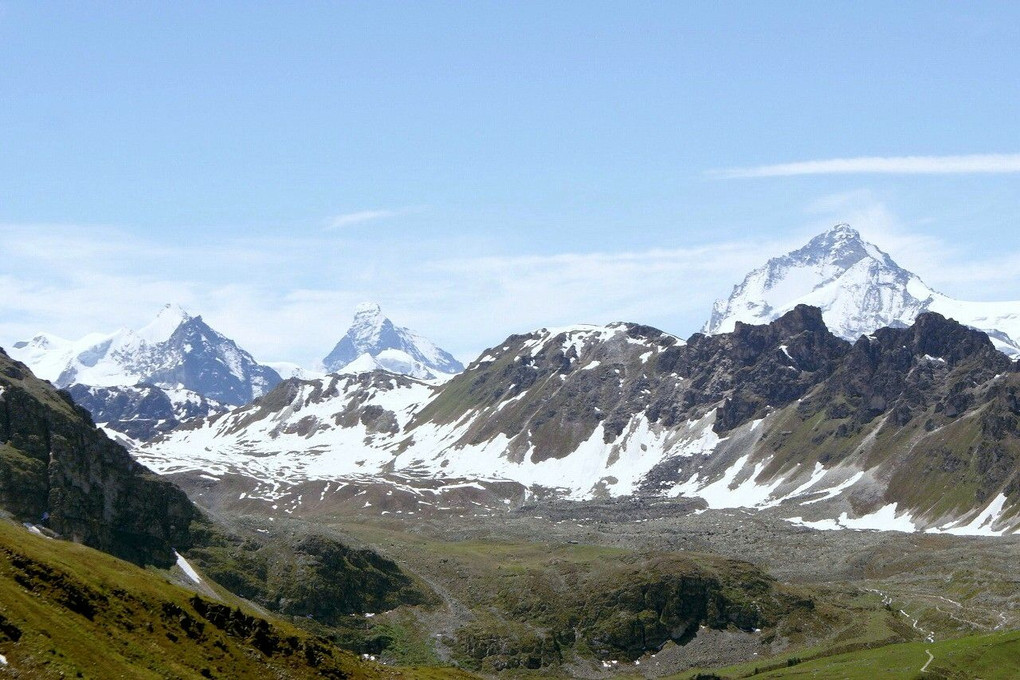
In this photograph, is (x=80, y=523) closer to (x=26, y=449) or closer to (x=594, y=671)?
(x=26, y=449)

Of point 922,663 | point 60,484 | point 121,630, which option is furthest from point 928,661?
point 60,484

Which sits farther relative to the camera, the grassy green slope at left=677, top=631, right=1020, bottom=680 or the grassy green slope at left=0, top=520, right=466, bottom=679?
the grassy green slope at left=677, top=631, right=1020, bottom=680

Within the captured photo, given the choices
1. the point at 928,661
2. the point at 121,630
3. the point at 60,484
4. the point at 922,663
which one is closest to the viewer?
the point at 121,630

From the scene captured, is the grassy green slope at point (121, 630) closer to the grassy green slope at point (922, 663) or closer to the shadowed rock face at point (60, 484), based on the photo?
the shadowed rock face at point (60, 484)

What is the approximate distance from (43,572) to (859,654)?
133m

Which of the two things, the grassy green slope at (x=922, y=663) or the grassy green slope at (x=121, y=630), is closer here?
the grassy green slope at (x=121, y=630)

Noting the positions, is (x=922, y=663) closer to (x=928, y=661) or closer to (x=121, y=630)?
(x=928, y=661)

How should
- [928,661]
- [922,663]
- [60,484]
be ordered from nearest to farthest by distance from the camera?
[922,663], [928,661], [60,484]

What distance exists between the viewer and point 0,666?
6425 cm

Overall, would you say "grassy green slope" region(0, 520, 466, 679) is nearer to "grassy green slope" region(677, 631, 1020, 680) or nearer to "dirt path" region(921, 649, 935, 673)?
"grassy green slope" region(677, 631, 1020, 680)

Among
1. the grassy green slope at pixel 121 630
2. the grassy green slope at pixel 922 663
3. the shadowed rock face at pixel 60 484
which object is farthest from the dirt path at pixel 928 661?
the shadowed rock face at pixel 60 484

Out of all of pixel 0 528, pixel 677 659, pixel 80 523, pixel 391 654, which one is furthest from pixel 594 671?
pixel 0 528

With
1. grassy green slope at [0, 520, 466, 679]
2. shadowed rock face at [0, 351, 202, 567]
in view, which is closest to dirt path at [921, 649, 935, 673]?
grassy green slope at [0, 520, 466, 679]

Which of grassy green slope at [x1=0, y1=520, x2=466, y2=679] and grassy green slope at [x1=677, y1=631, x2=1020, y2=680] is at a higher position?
grassy green slope at [x1=0, y1=520, x2=466, y2=679]
